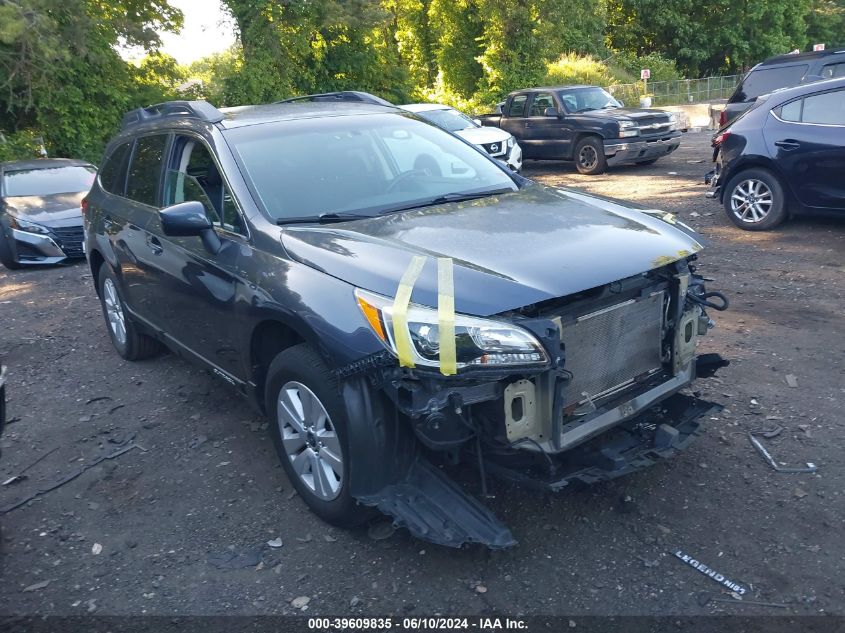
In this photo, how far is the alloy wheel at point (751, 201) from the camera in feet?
28.8

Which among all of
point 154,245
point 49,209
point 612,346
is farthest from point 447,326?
point 49,209

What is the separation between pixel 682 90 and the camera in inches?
1404

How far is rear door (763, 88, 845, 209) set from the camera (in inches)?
311

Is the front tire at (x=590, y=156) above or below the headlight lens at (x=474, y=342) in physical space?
below

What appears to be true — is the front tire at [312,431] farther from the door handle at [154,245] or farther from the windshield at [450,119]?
the windshield at [450,119]

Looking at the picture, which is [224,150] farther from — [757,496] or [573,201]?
[757,496]

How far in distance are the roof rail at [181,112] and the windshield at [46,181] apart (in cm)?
600

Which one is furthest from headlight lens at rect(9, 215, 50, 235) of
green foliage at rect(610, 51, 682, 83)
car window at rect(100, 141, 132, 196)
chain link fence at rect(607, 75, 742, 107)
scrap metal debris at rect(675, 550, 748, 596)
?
green foliage at rect(610, 51, 682, 83)

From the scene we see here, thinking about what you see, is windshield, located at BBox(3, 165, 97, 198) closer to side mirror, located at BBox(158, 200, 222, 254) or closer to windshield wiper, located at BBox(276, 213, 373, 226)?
side mirror, located at BBox(158, 200, 222, 254)

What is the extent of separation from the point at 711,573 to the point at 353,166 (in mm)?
2790

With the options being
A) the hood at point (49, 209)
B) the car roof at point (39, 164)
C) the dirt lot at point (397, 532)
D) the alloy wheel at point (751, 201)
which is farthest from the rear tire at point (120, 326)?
the alloy wheel at point (751, 201)

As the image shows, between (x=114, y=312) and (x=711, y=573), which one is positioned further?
(x=114, y=312)

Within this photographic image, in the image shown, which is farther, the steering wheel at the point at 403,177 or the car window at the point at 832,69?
the car window at the point at 832,69

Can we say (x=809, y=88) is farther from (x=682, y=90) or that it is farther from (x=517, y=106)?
(x=682, y=90)
